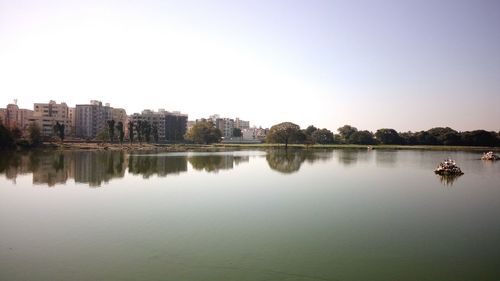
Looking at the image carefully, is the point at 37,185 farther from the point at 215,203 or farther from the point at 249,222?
the point at 249,222

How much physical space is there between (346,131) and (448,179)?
303 feet

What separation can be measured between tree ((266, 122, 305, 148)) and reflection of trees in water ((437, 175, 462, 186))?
2461 inches

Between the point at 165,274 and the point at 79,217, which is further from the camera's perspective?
the point at 79,217

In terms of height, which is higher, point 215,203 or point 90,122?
point 90,122

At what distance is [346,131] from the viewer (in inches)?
4786

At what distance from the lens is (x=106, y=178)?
28.0 meters

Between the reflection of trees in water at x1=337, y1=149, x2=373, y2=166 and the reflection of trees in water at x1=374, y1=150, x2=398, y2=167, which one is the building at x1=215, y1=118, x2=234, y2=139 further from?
the reflection of trees in water at x1=374, y1=150, x2=398, y2=167

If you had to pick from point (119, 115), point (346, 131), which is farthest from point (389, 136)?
point (119, 115)

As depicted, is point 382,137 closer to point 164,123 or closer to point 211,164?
point 164,123

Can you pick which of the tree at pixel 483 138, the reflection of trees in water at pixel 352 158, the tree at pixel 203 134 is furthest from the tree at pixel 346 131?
the reflection of trees in water at pixel 352 158

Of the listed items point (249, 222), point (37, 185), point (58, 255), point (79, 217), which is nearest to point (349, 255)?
point (249, 222)

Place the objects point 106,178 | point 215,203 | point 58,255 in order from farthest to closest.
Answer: point 106,178 < point 215,203 < point 58,255

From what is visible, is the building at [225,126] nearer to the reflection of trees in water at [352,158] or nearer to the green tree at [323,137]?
the green tree at [323,137]

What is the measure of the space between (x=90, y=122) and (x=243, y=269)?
121 metres
